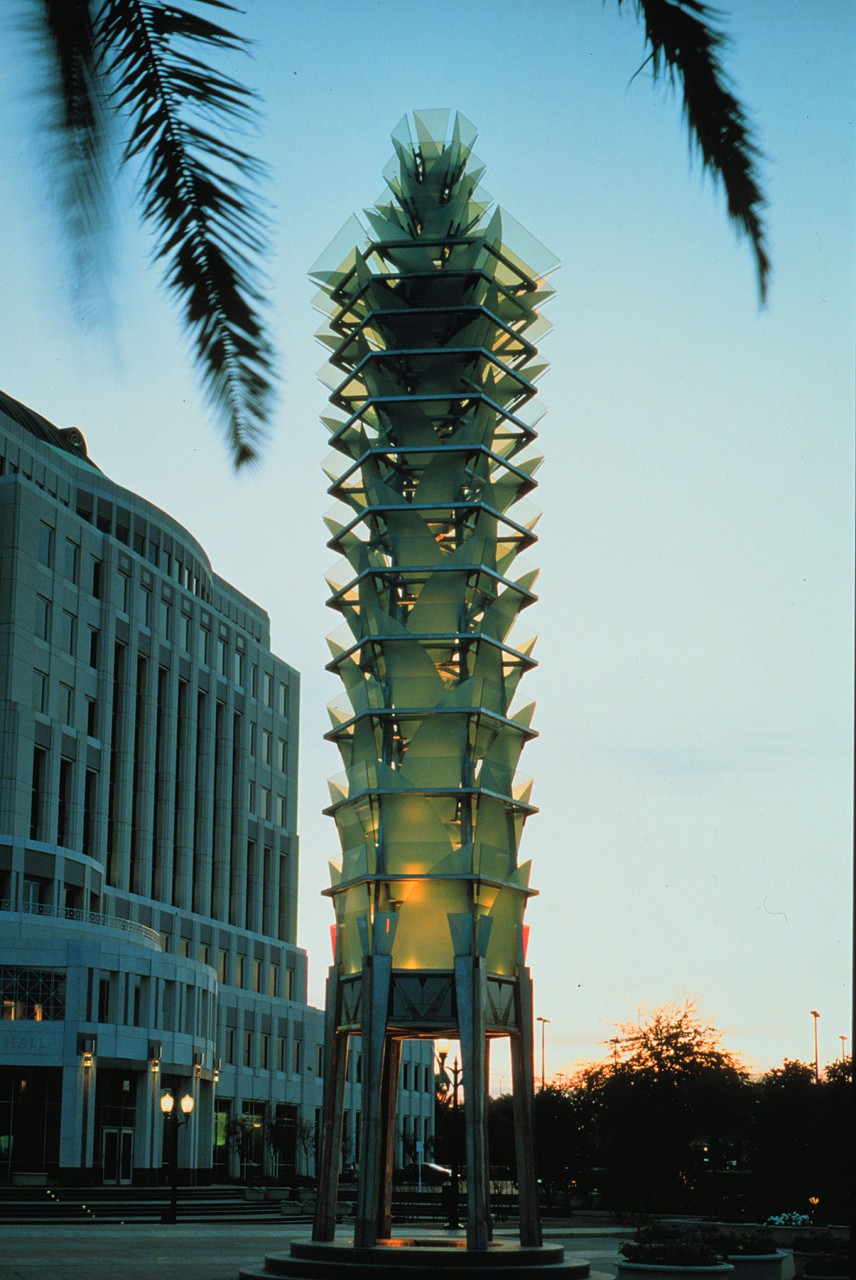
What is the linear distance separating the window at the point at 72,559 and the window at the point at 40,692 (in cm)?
698

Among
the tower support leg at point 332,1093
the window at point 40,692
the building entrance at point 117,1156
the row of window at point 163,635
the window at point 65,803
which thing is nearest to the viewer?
the tower support leg at point 332,1093

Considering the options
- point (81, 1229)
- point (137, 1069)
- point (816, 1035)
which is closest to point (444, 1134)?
point (816, 1035)

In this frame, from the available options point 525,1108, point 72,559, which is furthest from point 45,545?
point 525,1108

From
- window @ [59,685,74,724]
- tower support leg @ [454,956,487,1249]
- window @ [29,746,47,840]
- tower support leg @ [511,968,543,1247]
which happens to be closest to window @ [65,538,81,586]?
window @ [59,685,74,724]

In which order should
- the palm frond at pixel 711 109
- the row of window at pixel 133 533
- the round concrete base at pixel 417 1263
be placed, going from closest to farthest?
the palm frond at pixel 711 109
the round concrete base at pixel 417 1263
the row of window at pixel 133 533

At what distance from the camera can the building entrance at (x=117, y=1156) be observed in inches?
3108

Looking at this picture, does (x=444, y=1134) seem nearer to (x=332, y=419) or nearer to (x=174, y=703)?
(x=174, y=703)

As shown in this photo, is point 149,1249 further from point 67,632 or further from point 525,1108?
point 67,632

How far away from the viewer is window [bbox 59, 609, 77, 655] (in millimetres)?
95875

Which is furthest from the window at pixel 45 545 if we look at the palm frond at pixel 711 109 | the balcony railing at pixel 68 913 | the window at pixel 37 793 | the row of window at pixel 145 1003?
the palm frond at pixel 711 109

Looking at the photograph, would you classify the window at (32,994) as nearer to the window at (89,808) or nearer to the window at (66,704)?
the window at (89,808)

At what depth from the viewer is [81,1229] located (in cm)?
5297

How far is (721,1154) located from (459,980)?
63.4 metres

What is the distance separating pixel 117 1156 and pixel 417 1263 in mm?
53140
